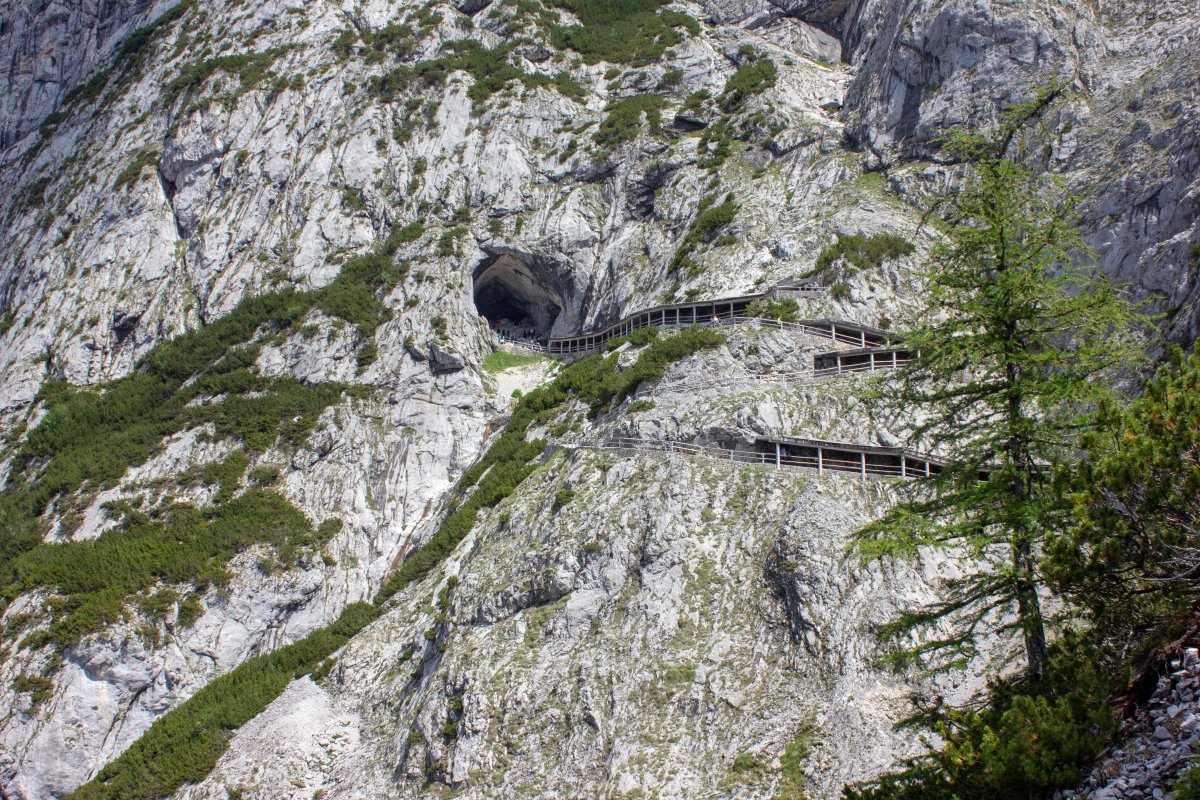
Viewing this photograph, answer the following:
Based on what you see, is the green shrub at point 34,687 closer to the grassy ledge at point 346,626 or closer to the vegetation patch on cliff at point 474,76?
the grassy ledge at point 346,626

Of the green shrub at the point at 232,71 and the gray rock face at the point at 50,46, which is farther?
the gray rock face at the point at 50,46

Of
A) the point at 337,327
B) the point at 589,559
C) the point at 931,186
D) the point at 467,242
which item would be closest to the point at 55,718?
the point at 589,559

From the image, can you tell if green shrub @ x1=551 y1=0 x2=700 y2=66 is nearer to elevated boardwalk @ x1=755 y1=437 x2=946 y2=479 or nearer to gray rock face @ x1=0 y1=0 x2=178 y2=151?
gray rock face @ x1=0 y1=0 x2=178 y2=151

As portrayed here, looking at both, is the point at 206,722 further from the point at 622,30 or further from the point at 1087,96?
the point at 622,30

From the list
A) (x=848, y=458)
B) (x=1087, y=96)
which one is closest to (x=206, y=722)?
(x=848, y=458)

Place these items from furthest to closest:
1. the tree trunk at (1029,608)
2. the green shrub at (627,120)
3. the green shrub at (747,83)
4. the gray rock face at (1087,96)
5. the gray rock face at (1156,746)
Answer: the green shrub at (747,83) → the green shrub at (627,120) → the gray rock face at (1087,96) → the tree trunk at (1029,608) → the gray rock face at (1156,746)

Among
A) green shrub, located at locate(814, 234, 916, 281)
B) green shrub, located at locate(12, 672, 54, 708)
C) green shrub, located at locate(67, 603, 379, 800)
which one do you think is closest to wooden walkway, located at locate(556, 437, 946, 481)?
green shrub, located at locate(814, 234, 916, 281)

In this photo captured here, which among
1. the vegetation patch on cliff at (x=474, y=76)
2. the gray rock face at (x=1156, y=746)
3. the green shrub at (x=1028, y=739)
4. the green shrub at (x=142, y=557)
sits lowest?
the green shrub at (x=142, y=557)

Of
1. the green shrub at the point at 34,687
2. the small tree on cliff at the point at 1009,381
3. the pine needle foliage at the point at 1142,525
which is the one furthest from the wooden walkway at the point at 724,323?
the green shrub at the point at 34,687
